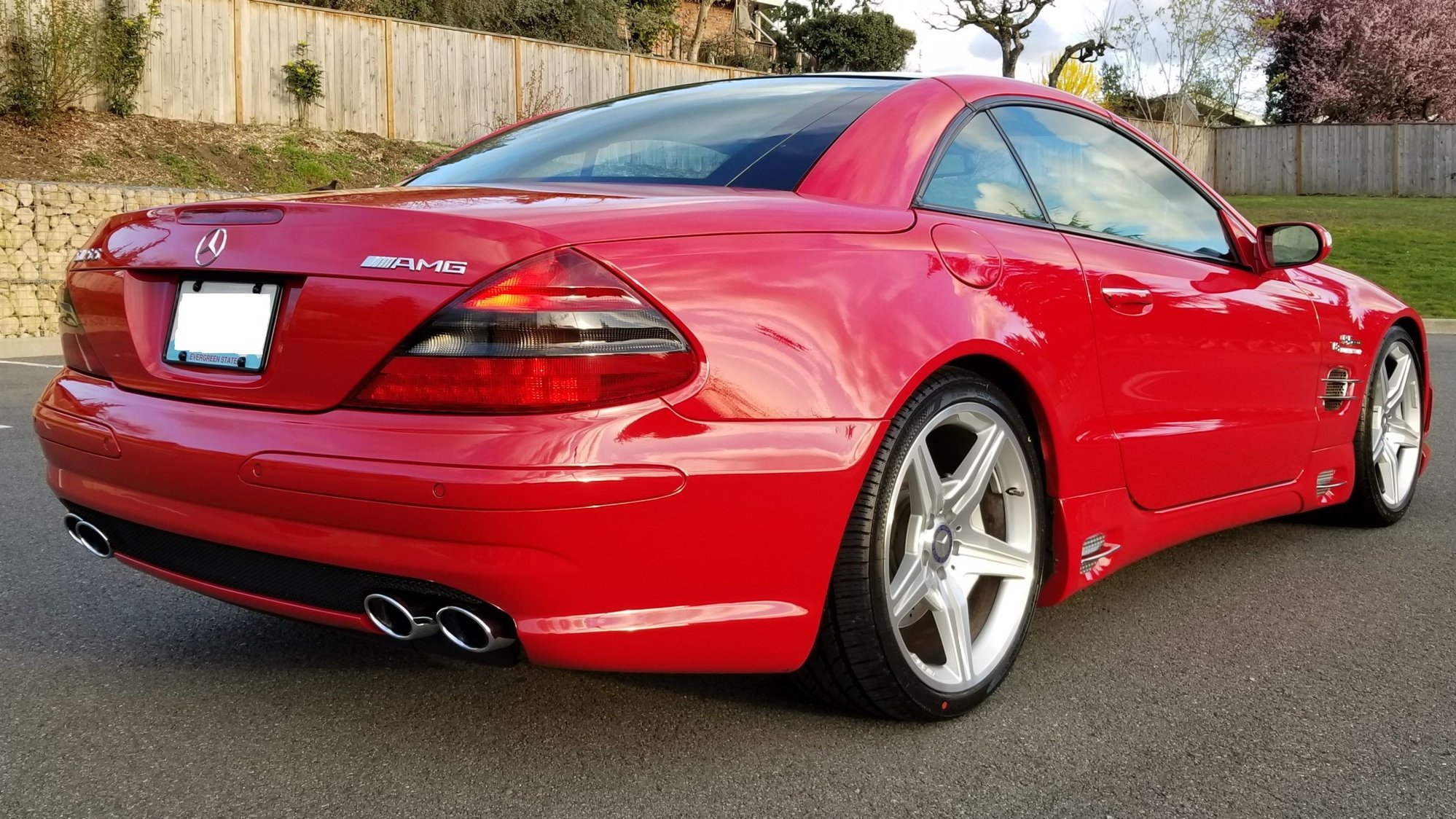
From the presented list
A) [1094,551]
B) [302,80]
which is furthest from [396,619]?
[302,80]

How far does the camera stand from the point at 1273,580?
4012 mm

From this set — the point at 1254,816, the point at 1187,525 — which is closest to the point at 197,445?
the point at 1254,816

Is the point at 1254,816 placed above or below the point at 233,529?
below

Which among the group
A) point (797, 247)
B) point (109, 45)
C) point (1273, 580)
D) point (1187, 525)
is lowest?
point (1273, 580)

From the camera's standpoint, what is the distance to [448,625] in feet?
7.26

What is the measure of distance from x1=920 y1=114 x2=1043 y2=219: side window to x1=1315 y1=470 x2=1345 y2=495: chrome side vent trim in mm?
1679

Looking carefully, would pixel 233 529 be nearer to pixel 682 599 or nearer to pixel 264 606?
pixel 264 606

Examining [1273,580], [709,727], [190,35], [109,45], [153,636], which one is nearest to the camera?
[709,727]

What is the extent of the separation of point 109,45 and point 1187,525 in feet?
57.3

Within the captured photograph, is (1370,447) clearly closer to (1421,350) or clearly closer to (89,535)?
(1421,350)

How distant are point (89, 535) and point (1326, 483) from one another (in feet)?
12.0

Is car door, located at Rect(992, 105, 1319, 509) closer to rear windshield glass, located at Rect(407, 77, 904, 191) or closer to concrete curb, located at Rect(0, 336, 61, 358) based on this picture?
rear windshield glass, located at Rect(407, 77, 904, 191)

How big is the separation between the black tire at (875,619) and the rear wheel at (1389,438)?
7.79 feet

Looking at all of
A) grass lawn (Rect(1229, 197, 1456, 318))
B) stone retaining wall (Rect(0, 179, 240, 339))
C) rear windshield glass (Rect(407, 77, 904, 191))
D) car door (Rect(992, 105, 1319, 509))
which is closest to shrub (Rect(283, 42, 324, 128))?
stone retaining wall (Rect(0, 179, 240, 339))
